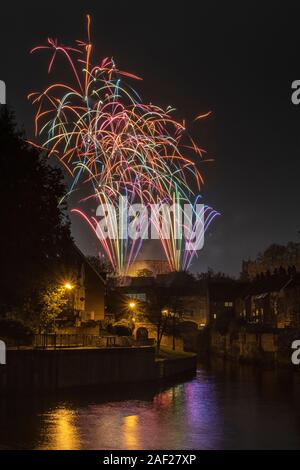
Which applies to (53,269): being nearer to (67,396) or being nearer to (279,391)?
(67,396)

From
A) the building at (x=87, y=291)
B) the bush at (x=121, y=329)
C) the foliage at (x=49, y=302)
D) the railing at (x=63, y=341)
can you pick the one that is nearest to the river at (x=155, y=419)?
the railing at (x=63, y=341)

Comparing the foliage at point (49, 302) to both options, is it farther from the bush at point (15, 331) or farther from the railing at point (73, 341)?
the bush at point (15, 331)

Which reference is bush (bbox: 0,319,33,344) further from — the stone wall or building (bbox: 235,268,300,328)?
building (bbox: 235,268,300,328)

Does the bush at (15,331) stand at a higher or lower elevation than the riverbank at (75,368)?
higher

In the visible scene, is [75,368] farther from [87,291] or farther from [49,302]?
[87,291]

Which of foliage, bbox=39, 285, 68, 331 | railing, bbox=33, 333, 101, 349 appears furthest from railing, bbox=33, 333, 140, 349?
foliage, bbox=39, 285, 68, 331
